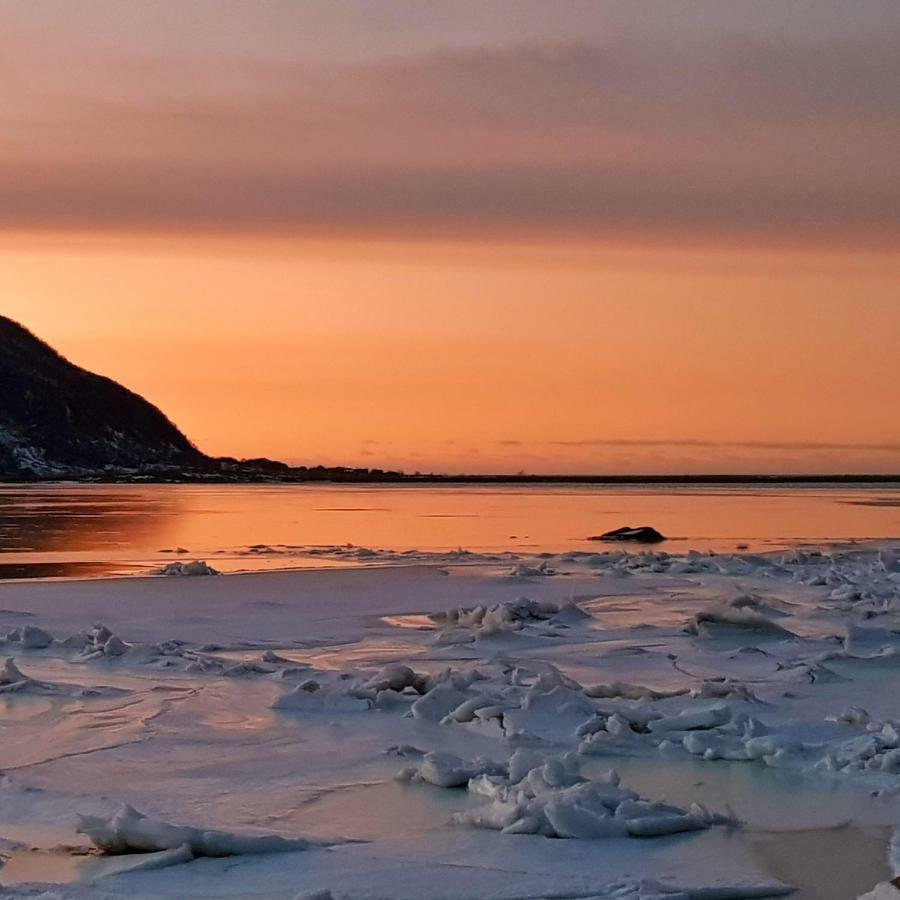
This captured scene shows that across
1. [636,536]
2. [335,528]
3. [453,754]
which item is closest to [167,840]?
[453,754]

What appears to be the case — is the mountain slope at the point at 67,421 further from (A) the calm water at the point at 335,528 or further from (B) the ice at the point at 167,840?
(B) the ice at the point at 167,840

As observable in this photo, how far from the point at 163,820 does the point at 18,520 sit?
27.6m

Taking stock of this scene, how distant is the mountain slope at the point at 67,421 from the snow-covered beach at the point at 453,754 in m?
90.1

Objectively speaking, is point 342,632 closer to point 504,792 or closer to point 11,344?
point 504,792

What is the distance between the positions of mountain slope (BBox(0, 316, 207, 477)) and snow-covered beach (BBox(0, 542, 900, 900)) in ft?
296

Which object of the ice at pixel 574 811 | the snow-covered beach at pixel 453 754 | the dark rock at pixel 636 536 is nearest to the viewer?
the snow-covered beach at pixel 453 754

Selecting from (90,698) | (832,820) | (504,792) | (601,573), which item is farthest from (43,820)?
(601,573)

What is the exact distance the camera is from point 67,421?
11631cm

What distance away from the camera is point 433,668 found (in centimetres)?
1012

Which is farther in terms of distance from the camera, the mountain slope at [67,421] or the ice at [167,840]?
the mountain slope at [67,421]

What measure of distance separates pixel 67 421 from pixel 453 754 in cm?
11422

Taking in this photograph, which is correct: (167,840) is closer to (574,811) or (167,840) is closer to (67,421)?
(574,811)

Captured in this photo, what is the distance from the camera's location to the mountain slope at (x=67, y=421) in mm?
106875

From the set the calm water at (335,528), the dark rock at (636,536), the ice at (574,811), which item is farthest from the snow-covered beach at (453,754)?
the dark rock at (636,536)
